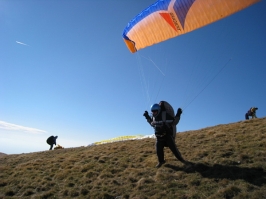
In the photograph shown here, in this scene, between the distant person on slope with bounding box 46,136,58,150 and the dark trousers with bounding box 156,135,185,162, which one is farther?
the distant person on slope with bounding box 46,136,58,150

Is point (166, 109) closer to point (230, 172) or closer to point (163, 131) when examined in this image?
point (163, 131)

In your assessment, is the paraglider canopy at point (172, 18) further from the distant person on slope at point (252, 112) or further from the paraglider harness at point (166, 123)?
the distant person on slope at point (252, 112)

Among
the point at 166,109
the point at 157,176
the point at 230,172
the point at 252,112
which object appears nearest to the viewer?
the point at 230,172

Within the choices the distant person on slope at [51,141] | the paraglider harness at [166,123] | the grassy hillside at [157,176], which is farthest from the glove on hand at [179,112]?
the distant person on slope at [51,141]

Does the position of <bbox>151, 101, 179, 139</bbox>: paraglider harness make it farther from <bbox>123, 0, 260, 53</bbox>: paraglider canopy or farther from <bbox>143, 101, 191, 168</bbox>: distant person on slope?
<bbox>123, 0, 260, 53</bbox>: paraglider canopy

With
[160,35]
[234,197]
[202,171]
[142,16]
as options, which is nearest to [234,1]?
[160,35]

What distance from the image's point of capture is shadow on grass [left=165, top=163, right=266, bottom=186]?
6787 millimetres

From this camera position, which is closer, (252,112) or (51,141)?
(252,112)

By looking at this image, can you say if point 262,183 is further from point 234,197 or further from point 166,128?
point 166,128

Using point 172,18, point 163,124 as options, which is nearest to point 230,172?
point 163,124

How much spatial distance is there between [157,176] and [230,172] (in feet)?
8.46

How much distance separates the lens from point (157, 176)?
26.6 ft

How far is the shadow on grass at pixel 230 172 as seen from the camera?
6.79 meters

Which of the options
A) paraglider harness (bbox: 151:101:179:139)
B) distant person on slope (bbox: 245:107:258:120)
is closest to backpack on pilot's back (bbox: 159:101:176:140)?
paraglider harness (bbox: 151:101:179:139)
